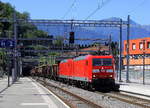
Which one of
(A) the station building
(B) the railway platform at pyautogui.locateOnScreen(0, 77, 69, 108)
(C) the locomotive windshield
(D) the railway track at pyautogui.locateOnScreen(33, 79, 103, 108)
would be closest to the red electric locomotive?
(C) the locomotive windshield

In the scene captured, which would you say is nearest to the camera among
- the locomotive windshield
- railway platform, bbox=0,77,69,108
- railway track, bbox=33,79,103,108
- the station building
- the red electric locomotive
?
railway platform, bbox=0,77,69,108

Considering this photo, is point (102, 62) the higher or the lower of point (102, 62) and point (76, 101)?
the higher

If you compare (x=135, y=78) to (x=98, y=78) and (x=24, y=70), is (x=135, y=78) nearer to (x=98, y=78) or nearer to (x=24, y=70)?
(x=98, y=78)

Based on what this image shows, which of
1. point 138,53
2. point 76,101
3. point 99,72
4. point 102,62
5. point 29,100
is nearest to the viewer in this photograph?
point 29,100

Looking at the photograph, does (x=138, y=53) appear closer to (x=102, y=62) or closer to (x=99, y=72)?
(x=102, y=62)

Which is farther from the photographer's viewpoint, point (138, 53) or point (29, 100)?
point (138, 53)

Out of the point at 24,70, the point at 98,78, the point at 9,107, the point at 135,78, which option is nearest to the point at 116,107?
the point at 9,107

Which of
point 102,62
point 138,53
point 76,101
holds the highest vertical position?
point 138,53

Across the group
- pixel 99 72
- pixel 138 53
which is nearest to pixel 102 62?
pixel 99 72

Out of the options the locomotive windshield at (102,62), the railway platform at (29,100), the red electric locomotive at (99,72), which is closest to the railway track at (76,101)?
the railway platform at (29,100)

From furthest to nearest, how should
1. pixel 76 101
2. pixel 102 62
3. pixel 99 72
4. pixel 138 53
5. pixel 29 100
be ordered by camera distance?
pixel 138 53, pixel 102 62, pixel 99 72, pixel 76 101, pixel 29 100

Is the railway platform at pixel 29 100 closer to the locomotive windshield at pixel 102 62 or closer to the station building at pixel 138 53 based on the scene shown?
the locomotive windshield at pixel 102 62

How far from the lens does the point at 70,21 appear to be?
5072 centimetres

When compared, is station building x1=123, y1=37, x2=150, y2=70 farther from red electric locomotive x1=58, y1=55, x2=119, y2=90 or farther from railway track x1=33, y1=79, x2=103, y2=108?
railway track x1=33, y1=79, x2=103, y2=108
